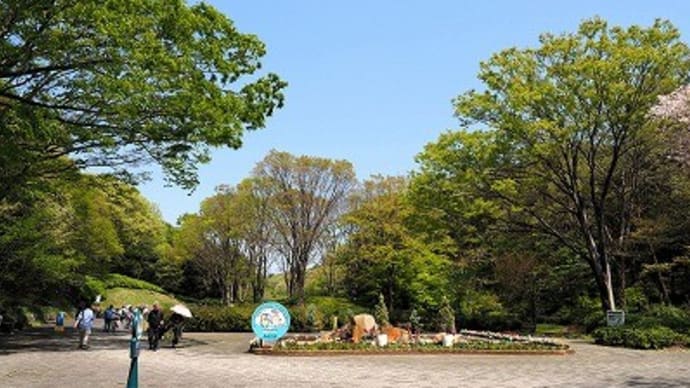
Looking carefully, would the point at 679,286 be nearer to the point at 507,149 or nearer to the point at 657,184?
the point at 657,184

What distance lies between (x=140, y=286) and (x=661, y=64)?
4525 cm

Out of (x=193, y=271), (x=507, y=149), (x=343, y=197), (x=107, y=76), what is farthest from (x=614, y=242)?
(x=193, y=271)

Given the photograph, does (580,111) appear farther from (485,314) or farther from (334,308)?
(334,308)

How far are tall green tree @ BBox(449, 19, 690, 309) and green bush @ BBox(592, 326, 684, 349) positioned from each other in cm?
360

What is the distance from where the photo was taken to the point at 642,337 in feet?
66.5

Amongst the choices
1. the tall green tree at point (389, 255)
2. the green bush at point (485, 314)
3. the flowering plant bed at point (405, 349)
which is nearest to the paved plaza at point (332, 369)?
the flowering plant bed at point (405, 349)

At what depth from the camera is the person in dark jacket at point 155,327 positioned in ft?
61.9

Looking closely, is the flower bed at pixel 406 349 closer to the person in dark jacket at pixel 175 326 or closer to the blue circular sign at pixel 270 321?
the blue circular sign at pixel 270 321

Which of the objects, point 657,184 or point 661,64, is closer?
point 661,64

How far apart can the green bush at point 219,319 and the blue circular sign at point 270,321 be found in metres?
12.3

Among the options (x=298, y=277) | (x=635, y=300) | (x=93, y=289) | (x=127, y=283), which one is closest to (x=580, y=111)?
(x=635, y=300)

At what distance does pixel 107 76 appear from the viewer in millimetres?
12984

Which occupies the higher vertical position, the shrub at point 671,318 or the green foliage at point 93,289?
the green foliage at point 93,289

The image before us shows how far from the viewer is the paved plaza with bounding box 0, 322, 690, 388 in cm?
1159
